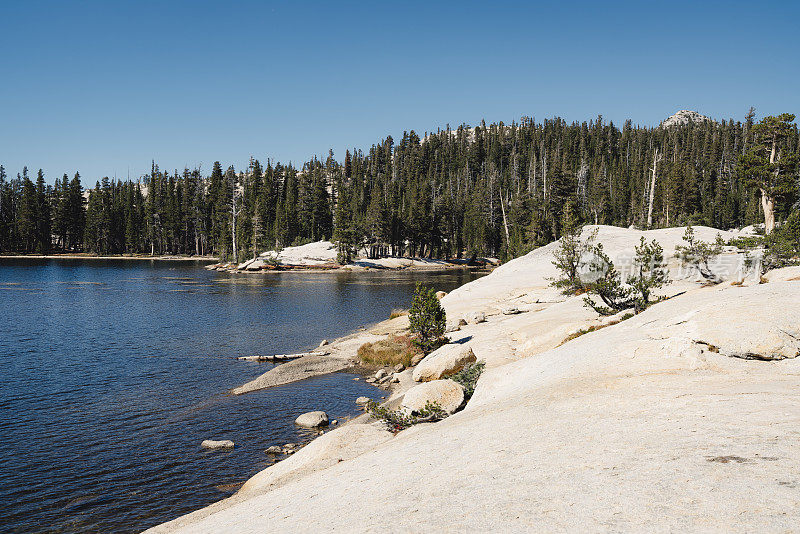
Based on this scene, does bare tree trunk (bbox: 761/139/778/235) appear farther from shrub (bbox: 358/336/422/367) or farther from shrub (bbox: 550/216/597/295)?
shrub (bbox: 358/336/422/367)

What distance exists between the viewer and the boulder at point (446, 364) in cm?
2400

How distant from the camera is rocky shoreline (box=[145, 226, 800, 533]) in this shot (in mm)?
7125

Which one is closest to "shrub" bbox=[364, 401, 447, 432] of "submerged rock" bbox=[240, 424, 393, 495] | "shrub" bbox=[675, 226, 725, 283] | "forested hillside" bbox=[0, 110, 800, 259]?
"submerged rock" bbox=[240, 424, 393, 495]

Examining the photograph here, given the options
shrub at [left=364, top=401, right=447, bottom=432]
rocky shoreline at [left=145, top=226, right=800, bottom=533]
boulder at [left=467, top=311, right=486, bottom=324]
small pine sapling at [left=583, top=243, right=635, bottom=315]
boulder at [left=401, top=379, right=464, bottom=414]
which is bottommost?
shrub at [left=364, top=401, right=447, bottom=432]

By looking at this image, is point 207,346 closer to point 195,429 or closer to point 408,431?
point 195,429

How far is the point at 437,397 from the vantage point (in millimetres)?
18297

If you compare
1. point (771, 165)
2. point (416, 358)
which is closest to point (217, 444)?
point (416, 358)

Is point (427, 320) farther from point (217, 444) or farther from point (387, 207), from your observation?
point (387, 207)

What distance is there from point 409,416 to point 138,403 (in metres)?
14.2

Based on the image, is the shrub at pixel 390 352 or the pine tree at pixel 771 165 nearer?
the shrub at pixel 390 352

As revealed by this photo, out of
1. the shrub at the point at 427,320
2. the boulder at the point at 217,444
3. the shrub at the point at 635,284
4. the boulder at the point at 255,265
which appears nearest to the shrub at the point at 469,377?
the shrub at the point at 635,284

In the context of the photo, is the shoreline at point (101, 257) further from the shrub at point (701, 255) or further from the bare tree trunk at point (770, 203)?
the shrub at point (701, 255)

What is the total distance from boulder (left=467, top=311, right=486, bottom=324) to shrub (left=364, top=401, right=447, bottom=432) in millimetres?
19163

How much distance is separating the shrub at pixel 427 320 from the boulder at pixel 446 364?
4.86 meters
